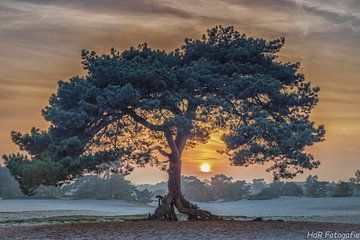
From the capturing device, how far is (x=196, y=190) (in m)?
72.8

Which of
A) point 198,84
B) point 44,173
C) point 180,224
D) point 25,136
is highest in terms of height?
point 198,84

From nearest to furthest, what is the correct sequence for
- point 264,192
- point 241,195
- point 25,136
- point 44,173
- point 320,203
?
point 44,173 < point 25,136 < point 320,203 < point 264,192 < point 241,195

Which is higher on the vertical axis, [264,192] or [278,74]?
[278,74]

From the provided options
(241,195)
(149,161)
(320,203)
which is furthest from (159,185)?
(149,161)

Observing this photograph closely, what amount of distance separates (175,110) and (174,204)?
180 inches

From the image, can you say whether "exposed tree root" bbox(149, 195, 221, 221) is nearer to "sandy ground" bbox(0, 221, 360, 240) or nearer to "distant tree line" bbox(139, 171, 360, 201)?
"sandy ground" bbox(0, 221, 360, 240)

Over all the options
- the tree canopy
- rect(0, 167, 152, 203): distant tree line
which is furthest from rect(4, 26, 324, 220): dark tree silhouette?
rect(0, 167, 152, 203): distant tree line

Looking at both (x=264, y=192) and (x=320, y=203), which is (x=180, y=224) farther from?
(x=264, y=192)

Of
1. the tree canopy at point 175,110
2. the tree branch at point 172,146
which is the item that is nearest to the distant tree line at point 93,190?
the tree branch at point 172,146

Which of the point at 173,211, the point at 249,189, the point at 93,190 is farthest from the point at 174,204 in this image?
the point at 249,189

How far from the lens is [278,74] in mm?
20312

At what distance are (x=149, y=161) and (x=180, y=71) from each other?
5.48 meters

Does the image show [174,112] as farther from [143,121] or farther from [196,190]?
[196,190]

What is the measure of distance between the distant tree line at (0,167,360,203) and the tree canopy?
126 ft
